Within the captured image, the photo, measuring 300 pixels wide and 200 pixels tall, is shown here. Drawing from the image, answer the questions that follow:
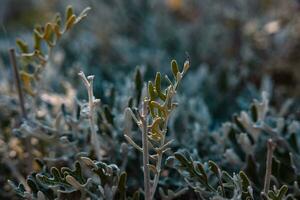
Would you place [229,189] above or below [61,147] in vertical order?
below

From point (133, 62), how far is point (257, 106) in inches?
34.7

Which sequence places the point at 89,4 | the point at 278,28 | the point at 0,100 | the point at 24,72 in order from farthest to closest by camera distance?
the point at 89,4, the point at 278,28, the point at 0,100, the point at 24,72

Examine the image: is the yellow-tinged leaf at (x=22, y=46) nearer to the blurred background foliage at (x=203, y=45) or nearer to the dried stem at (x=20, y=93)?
the dried stem at (x=20, y=93)

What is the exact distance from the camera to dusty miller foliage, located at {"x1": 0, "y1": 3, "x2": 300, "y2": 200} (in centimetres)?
93

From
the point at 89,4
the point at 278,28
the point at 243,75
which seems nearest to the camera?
the point at 243,75

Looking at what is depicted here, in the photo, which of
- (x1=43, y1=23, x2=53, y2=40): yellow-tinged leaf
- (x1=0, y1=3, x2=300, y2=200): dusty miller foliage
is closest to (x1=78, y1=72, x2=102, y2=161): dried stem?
(x1=0, y1=3, x2=300, y2=200): dusty miller foliage

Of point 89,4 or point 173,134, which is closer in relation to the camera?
point 173,134

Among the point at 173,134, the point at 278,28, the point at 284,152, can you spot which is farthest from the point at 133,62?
the point at 284,152

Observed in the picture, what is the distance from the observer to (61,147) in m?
1.24

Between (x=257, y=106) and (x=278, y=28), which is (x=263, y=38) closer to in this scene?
(x=278, y=28)

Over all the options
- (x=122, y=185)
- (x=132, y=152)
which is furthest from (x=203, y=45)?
(x=122, y=185)

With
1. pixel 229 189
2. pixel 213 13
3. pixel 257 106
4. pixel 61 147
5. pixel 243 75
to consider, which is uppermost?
pixel 213 13

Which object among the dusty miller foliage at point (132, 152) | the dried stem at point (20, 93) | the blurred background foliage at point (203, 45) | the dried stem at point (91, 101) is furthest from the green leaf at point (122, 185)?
the blurred background foliage at point (203, 45)

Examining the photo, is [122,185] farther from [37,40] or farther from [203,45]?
[203,45]
